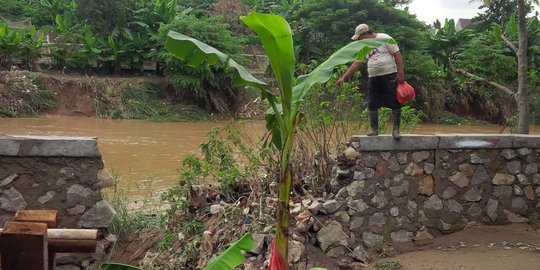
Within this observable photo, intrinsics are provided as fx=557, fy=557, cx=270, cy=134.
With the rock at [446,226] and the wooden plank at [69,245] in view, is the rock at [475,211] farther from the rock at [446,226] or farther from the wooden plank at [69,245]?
the wooden plank at [69,245]

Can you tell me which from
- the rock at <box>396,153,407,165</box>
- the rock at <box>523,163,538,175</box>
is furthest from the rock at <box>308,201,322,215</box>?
the rock at <box>523,163,538,175</box>

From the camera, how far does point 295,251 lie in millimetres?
4648

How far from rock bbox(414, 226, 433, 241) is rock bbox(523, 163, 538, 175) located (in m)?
1.30

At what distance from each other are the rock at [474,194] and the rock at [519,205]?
0.41 m

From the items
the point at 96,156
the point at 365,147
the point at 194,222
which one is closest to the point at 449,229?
the point at 365,147

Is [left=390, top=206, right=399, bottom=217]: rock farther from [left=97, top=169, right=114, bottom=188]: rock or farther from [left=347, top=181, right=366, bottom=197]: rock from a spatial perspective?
[left=97, top=169, right=114, bottom=188]: rock

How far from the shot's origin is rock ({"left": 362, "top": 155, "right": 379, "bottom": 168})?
16.9ft

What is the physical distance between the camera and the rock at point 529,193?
5715mm

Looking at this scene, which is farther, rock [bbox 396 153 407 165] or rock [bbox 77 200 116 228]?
rock [bbox 396 153 407 165]

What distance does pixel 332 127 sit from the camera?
583cm

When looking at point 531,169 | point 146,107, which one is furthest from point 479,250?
point 146,107

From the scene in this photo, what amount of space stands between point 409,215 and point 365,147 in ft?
2.68

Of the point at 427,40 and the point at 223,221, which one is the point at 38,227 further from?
the point at 427,40

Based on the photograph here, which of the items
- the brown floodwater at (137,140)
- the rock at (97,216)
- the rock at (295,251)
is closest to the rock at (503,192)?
the rock at (295,251)
